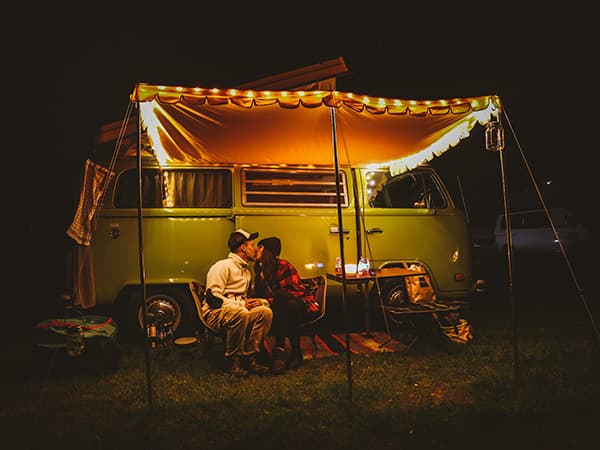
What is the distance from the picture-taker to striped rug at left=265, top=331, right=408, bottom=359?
4926mm

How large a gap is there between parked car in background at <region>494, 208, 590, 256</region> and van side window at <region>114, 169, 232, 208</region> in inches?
407

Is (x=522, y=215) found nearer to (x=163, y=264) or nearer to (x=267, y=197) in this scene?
(x=267, y=197)

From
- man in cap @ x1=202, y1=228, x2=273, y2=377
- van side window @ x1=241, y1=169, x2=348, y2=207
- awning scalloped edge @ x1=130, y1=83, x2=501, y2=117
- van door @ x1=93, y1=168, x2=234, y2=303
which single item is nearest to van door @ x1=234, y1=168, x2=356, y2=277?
van side window @ x1=241, y1=169, x2=348, y2=207

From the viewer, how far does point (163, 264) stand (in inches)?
207

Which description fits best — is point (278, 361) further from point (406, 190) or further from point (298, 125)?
point (406, 190)

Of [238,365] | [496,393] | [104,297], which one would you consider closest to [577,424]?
[496,393]

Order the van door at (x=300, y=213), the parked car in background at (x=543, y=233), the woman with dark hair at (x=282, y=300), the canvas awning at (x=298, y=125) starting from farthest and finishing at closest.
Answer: the parked car in background at (x=543, y=233) → the van door at (x=300, y=213) → the woman with dark hair at (x=282, y=300) → the canvas awning at (x=298, y=125)

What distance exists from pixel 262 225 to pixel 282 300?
132 centimetres

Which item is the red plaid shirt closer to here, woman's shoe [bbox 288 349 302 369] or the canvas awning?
woman's shoe [bbox 288 349 302 369]

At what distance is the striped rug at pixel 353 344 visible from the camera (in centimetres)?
493

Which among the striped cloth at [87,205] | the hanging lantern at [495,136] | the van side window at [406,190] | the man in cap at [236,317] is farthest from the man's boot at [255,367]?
the hanging lantern at [495,136]

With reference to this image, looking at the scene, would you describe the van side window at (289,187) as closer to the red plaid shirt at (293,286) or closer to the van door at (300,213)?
the van door at (300,213)

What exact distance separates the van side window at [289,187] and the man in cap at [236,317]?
1.32 meters

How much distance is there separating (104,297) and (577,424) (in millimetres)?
4769
